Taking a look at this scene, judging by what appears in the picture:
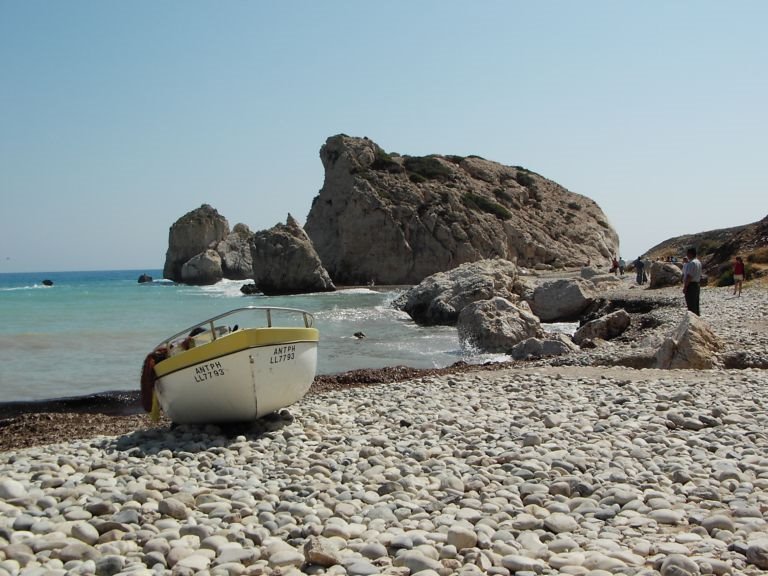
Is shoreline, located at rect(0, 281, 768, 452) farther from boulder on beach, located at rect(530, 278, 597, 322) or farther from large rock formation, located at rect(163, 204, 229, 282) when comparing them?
Result: large rock formation, located at rect(163, 204, 229, 282)

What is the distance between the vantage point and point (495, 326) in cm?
2267

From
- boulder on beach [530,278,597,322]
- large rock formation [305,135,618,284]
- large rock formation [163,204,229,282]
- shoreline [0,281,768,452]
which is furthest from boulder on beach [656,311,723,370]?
large rock formation [163,204,229,282]

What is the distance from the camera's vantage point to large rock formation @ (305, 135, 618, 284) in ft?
244

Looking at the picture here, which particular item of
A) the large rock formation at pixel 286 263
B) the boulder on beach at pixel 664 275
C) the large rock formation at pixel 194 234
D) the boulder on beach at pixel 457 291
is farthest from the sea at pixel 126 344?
the large rock formation at pixel 194 234

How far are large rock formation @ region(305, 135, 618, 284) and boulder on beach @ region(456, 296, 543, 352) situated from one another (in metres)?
50.0

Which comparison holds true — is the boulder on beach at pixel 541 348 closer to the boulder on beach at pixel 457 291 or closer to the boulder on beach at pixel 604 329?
the boulder on beach at pixel 604 329

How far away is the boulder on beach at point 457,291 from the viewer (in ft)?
108

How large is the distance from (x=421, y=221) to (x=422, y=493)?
7007cm

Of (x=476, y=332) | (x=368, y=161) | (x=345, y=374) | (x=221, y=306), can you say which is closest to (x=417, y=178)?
(x=368, y=161)

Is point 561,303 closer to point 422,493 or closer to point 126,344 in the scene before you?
point 126,344

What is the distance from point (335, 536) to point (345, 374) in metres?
12.5

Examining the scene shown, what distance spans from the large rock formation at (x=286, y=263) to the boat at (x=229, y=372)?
51152mm

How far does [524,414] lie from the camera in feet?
31.6

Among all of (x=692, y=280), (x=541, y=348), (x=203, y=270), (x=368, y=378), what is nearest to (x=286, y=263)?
(x=203, y=270)
